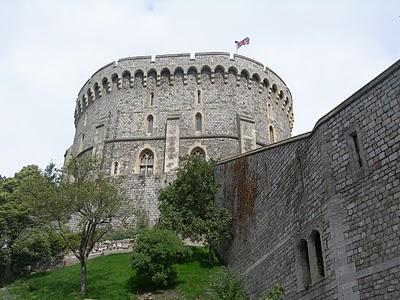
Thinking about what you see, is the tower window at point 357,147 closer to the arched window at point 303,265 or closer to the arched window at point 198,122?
the arched window at point 303,265

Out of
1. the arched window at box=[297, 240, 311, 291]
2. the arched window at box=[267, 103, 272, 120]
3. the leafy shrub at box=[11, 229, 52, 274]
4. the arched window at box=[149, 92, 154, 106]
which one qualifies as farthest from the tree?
the arched window at box=[267, 103, 272, 120]

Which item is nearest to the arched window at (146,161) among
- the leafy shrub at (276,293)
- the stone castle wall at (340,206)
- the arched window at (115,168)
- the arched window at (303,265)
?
the arched window at (115,168)

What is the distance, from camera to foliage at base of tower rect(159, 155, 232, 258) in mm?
23328

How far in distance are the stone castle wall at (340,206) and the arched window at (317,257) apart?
0.09 feet

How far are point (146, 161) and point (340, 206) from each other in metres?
25.1

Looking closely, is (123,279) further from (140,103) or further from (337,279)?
(140,103)

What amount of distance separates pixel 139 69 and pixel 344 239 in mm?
29898

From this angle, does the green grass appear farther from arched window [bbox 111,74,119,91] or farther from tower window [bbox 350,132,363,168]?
arched window [bbox 111,74,119,91]

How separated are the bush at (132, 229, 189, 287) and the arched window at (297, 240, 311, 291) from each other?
7.61 metres

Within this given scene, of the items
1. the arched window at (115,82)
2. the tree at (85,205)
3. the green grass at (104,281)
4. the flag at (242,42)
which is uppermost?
the flag at (242,42)

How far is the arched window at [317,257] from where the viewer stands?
13.6 meters

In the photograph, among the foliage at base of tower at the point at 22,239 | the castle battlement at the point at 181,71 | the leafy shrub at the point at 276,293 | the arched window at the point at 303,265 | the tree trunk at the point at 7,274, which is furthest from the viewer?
the castle battlement at the point at 181,71

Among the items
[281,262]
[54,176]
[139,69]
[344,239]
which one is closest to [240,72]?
[139,69]

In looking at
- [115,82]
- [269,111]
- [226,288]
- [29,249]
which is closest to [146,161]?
[115,82]
